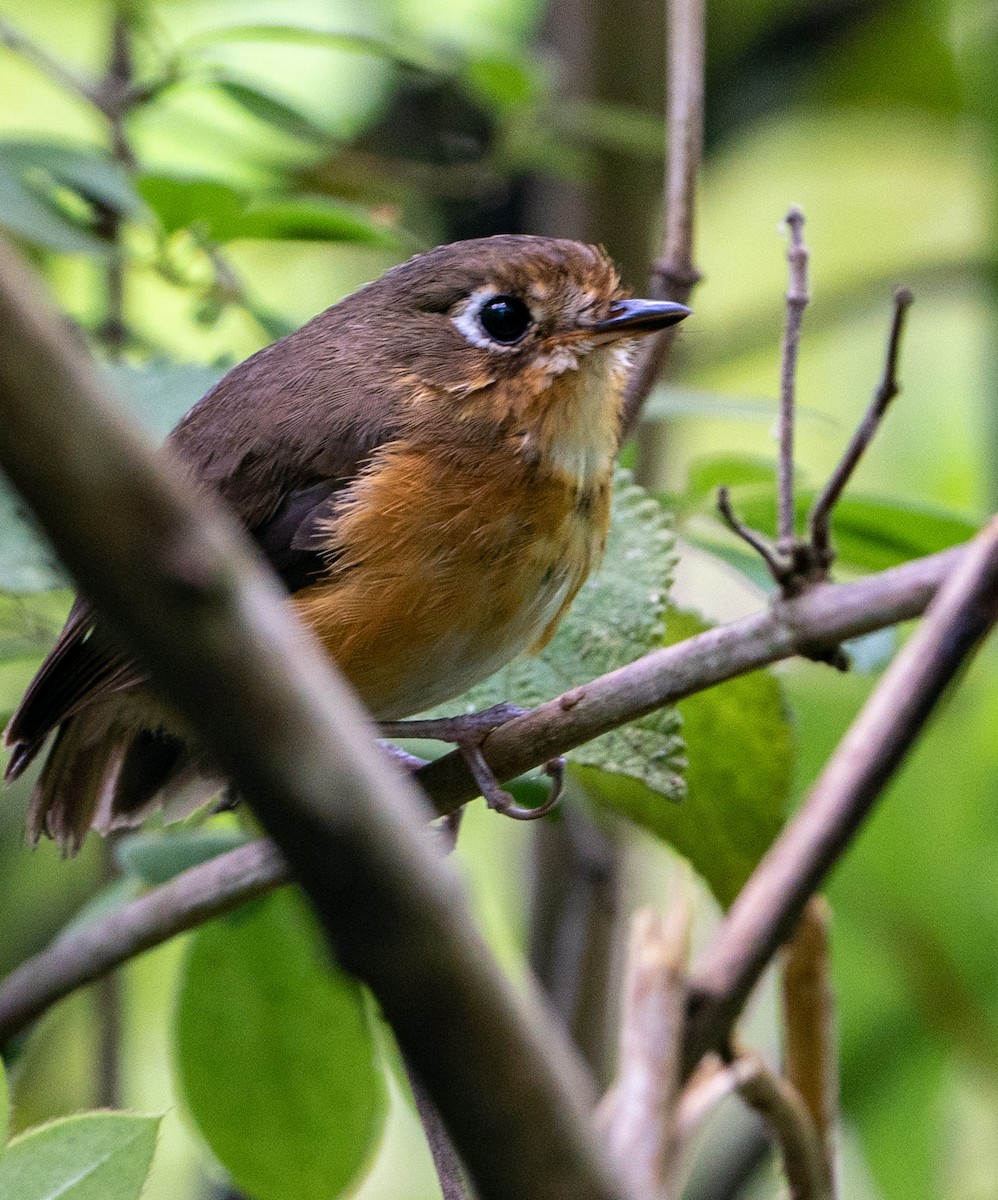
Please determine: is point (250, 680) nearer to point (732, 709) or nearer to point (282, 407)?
point (732, 709)

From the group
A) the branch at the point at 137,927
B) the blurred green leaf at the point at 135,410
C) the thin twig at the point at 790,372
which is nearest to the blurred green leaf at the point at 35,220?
the blurred green leaf at the point at 135,410

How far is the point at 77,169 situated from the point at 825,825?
3.45 feet

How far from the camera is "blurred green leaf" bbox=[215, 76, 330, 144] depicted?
1.85 metres

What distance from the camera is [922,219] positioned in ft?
13.0

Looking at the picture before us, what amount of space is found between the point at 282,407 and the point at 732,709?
0.56 meters

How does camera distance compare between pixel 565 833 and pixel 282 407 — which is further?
pixel 565 833

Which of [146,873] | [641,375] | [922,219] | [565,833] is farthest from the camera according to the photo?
[922,219]

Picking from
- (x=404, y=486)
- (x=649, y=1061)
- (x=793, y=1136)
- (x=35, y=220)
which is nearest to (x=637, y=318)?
(x=404, y=486)

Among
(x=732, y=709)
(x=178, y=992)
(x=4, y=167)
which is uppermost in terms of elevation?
(x=4, y=167)

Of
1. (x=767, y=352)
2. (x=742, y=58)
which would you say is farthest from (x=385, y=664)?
(x=742, y=58)

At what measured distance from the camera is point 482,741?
3.89ft

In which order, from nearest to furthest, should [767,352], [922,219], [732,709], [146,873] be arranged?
[732,709] → [146,873] → [767,352] → [922,219]

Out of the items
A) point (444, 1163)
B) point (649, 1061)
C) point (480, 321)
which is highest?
point (480, 321)

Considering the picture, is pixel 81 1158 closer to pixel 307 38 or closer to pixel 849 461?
pixel 849 461
